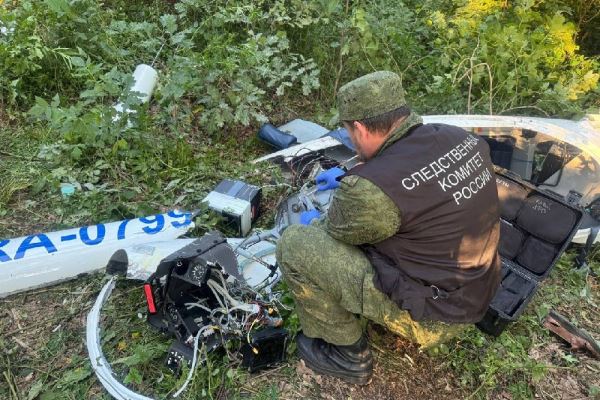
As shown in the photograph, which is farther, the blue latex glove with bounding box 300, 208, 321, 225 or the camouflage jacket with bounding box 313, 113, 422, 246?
the blue latex glove with bounding box 300, 208, 321, 225

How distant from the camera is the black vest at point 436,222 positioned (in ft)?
7.14

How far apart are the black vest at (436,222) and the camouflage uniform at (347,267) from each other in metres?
0.06

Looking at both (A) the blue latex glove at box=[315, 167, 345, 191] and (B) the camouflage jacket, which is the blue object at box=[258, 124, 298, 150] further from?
(B) the camouflage jacket

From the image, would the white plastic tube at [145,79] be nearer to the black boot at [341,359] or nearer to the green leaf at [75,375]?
the green leaf at [75,375]

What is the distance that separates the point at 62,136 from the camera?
163 inches

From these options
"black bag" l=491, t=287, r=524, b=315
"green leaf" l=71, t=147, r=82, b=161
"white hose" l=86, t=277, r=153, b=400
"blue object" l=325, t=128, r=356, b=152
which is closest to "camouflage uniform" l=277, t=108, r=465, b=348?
"black bag" l=491, t=287, r=524, b=315

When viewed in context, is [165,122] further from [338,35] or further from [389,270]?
[389,270]

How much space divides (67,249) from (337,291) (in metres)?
1.81

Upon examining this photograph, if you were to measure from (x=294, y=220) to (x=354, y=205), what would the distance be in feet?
4.99

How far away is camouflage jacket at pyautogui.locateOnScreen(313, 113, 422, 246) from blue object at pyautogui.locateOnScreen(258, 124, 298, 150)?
7.42ft

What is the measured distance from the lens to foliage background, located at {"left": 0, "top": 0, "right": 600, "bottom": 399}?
9.52 feet

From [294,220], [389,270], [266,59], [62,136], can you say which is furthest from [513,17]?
[62,136]

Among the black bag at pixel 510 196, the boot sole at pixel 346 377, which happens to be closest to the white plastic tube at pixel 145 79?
the boot sole at pixel 346 377

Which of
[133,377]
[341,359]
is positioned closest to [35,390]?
[133,377]
